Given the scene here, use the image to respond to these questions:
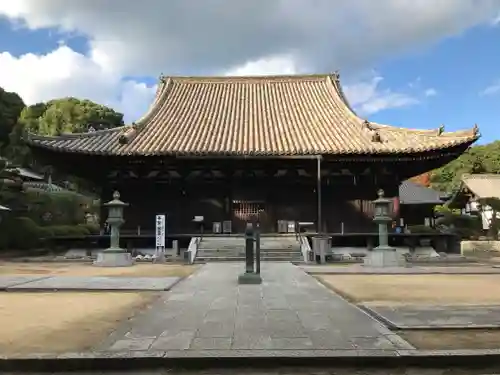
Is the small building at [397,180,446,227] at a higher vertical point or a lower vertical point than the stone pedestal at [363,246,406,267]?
higher

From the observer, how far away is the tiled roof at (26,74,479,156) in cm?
2248

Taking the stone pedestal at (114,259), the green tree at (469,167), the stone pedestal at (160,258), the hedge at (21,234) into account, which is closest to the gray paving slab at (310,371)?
the stone pedestal at (114,259)

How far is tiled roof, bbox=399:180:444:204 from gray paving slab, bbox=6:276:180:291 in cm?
2984

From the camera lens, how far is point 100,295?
390 inches

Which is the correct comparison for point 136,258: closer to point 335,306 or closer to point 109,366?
point 335,306

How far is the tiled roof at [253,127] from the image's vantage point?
2248 cm

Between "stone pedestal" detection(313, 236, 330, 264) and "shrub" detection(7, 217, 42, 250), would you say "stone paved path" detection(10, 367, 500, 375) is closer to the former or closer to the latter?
"stone pedestal" detection(313, 236, 330, 264)

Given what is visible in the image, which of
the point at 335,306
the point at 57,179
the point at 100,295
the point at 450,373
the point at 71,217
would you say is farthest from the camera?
the point at 57,179

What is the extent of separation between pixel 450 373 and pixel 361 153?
17.6m

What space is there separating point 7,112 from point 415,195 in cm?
3016

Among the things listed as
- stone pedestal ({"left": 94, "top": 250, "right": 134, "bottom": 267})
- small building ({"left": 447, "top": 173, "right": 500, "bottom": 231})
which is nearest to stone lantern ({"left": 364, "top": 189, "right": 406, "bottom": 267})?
stone pedestal ({"left": 94, "top": 250, "right": 134, "bottom": 267})

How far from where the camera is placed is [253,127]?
2627 centimetres

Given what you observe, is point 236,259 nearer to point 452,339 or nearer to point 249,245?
point 249,245

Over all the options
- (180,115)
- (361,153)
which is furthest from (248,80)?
(361,153)
